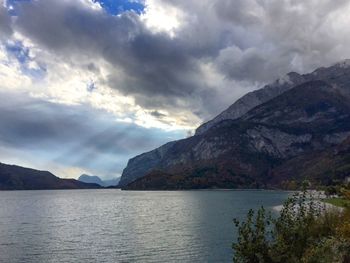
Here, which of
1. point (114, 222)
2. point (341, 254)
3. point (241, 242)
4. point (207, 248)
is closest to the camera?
point (241, 242)

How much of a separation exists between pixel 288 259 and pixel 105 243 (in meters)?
98.2

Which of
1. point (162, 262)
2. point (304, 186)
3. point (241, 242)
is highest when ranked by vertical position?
point (304, 186)

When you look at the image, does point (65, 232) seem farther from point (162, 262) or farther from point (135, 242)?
point (162, 262)

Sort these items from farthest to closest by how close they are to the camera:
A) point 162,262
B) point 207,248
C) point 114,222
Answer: point 114,222 → point 207,248 → point 162,262

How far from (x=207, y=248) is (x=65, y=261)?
116 ft

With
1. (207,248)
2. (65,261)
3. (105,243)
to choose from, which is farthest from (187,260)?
(105,243)

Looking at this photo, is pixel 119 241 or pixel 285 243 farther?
pixel 119 241

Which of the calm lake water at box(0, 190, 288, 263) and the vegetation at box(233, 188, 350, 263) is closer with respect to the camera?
the vegetation at box(233, 188, 350, 263)

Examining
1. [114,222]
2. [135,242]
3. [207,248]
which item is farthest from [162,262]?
[114,222]

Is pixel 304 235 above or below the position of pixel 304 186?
below

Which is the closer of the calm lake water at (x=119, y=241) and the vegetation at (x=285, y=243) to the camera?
the vegetation at (x=285, y=243)

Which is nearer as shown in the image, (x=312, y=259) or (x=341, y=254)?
(x=312, y=259)

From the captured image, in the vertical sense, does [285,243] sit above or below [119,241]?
above

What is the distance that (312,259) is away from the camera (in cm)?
2761
